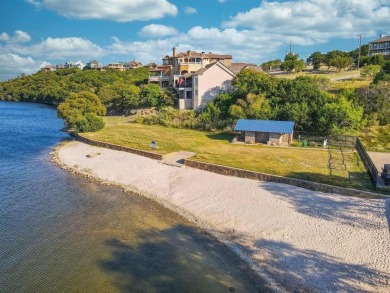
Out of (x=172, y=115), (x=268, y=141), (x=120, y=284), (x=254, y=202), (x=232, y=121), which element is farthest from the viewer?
(x=172, y=115)

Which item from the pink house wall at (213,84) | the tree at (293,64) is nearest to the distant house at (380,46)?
the tree at (293,64)

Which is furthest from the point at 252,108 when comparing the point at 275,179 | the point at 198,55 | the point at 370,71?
the point at 198,55

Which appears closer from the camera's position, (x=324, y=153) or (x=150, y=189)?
(x=150, y=189)

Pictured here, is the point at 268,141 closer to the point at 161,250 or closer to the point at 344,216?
the point at 344,216

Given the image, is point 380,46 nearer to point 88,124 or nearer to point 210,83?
point 210,83

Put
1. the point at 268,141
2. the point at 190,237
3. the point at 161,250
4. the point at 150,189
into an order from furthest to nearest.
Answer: the point at 268,141 → the point at 150,189 → the point at 190,237 → the point at 161,250

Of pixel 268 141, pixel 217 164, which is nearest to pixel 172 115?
pixel 268 141

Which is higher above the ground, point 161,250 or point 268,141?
point 268,141

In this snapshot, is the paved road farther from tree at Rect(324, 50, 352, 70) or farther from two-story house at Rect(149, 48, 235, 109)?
tree at Rect(324, 50, 352, 70)
